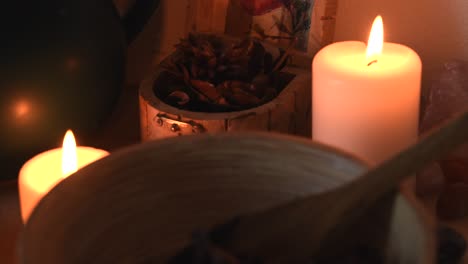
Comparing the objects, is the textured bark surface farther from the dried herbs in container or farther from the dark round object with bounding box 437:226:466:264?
the dark round object with bounding box 437:226:466:264

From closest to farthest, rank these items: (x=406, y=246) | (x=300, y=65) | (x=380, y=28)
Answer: (x=406, y=246), (x=380, y=28), (x=300, y=65)

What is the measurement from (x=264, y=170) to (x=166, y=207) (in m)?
0.06

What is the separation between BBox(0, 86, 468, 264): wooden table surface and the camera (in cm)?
47

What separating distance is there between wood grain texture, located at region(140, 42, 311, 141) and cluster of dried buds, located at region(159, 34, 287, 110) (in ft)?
0.05

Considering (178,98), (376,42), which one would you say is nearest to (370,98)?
(376,42)

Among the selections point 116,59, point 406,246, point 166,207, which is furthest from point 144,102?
point 406,246

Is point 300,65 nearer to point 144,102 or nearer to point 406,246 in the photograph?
point 144,102

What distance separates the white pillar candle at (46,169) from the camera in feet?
1.51

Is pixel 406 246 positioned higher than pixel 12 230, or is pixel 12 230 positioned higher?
pixel 406 246

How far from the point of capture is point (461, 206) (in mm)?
458

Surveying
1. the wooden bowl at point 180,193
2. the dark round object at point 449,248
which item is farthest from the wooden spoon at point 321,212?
the dark round object at point 449,248

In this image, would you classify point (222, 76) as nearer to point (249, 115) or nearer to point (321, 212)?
point (249, 115)

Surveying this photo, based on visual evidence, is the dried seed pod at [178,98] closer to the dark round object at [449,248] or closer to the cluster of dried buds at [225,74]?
the cluster of dried buds at [225,74]

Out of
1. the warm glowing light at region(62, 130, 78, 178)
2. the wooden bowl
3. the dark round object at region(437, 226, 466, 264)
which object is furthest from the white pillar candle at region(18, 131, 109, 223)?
the dark round object at region(437, 226, 466, 264)
